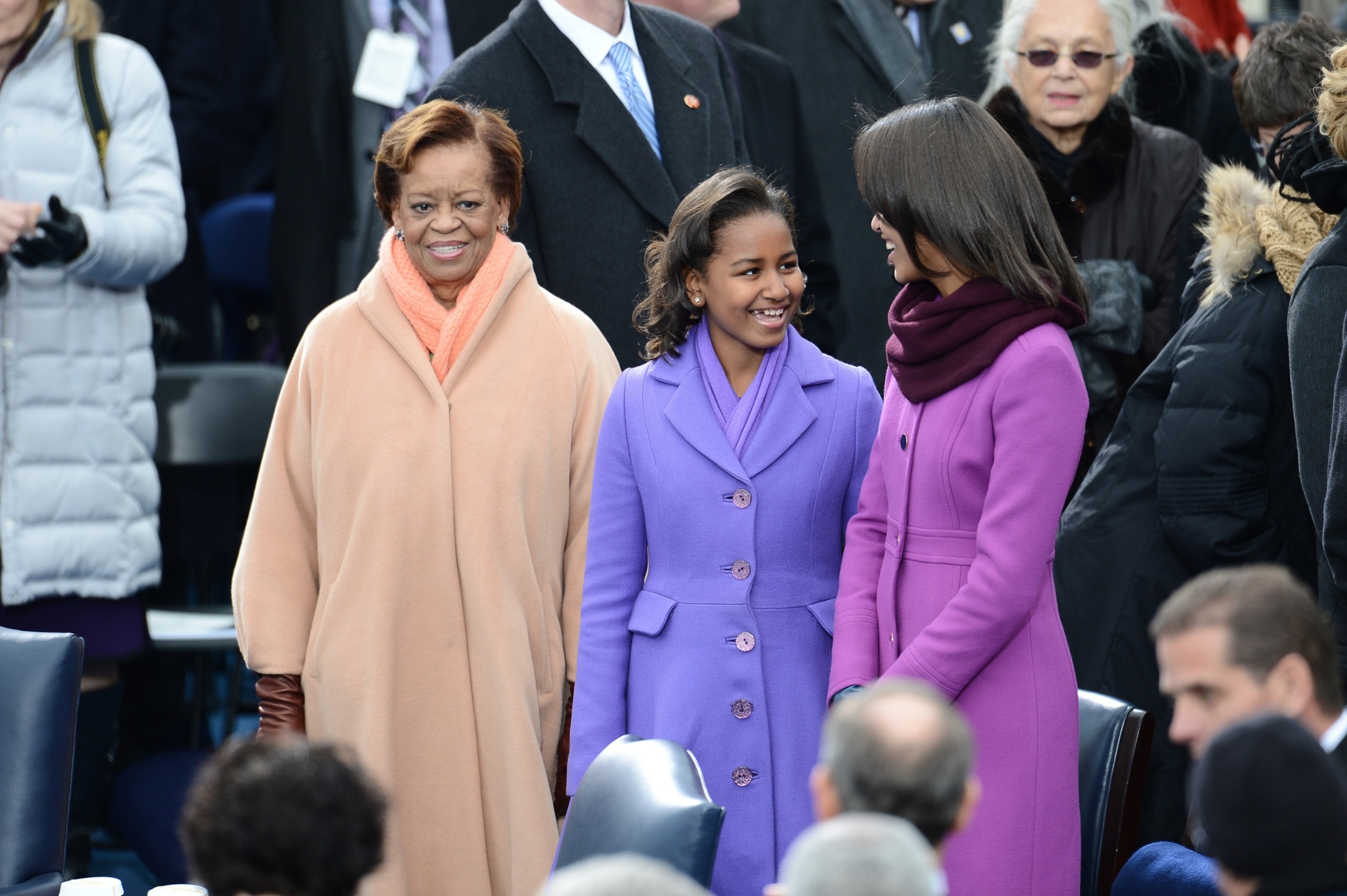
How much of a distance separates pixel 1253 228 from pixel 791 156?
46.0 inches

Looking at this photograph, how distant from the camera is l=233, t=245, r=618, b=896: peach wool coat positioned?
2.88 m

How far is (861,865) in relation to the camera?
1.21m

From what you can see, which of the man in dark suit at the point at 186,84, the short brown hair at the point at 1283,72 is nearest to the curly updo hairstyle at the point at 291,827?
the short brown hair at the point at 1283,72

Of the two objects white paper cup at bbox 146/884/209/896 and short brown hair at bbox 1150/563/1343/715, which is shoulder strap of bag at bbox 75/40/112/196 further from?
short brown hair at bbox 1150/563/1343/715

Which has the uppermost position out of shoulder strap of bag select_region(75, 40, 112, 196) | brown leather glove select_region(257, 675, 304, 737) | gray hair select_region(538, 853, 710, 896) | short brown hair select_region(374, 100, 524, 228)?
shoulder strap of bag select_region(75, 40, 112, 196)

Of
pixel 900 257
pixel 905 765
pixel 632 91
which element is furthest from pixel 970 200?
pixel 632 91

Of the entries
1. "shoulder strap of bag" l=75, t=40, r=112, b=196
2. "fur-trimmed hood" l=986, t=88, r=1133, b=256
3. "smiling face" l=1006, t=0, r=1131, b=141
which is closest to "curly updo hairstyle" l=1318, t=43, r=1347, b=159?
"fur-trimmed hood" l=986, t=88, r=1133, b=256

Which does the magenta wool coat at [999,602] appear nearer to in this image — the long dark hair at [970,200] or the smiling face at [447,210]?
the long dark hair at [970,200]

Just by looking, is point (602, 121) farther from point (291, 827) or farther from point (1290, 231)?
point (291, 827)

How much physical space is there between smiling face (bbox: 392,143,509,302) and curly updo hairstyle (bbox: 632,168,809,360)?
331 millimetres

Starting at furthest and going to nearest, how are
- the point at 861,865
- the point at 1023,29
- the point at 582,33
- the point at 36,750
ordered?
the point at 1023,29, the point at 582,33, the point at 36,750, the point at 861,865

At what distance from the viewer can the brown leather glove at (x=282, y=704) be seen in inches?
114

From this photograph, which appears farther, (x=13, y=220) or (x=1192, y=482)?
(x=13, y=220)

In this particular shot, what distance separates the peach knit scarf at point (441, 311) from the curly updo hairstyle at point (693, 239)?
31 centimetres
